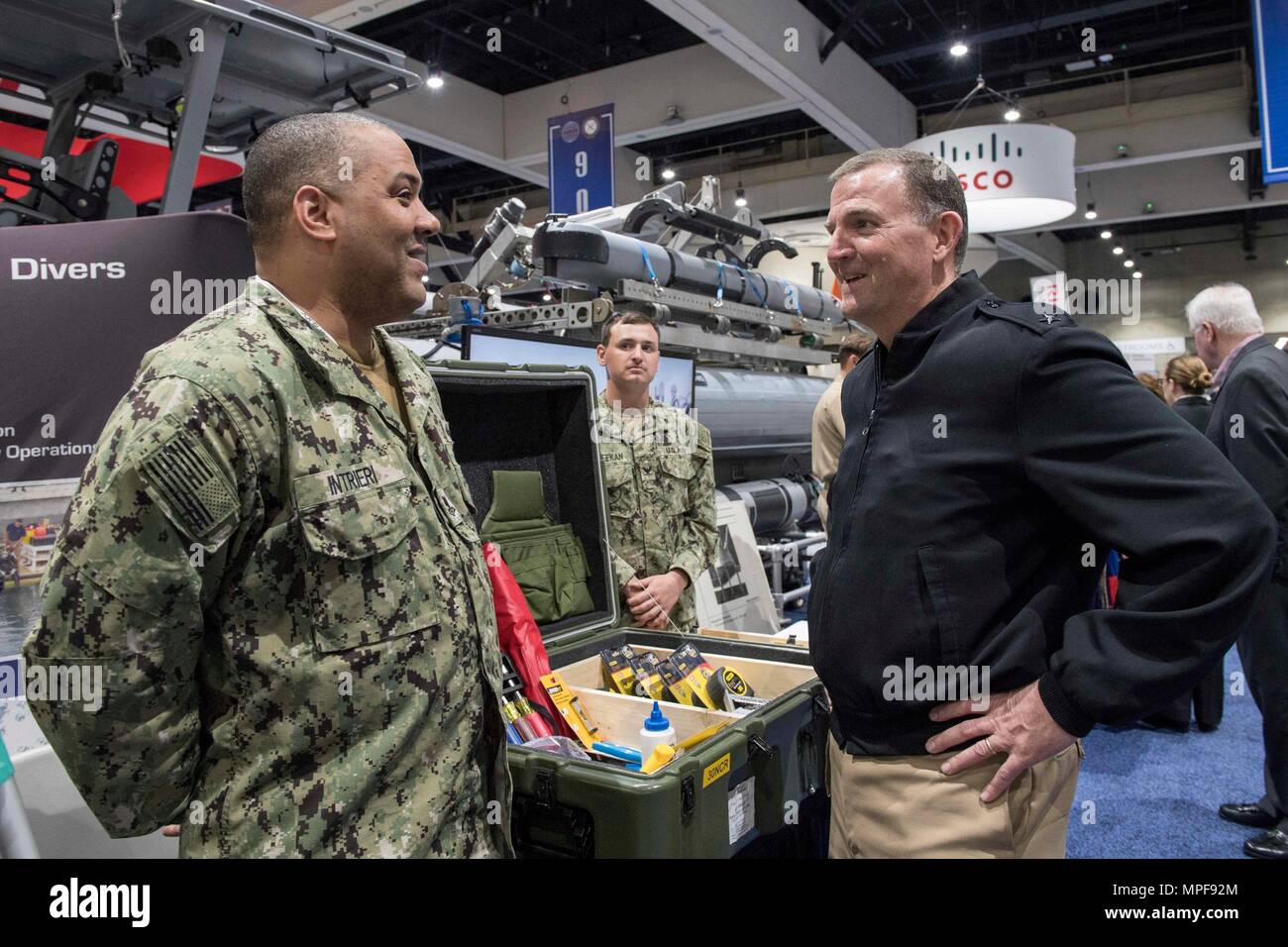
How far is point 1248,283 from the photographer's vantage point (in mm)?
17281

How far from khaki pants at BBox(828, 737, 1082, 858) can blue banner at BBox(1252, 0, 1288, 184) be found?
5.39 m

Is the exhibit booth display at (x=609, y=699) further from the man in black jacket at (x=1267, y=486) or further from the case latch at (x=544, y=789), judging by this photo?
the man in black jacket at (x=1267, y=486)

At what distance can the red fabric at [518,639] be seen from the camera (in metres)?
1.91

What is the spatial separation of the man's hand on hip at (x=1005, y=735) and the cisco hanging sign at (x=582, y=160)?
23.5 feet

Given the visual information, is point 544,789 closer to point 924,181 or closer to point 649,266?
point 924,181

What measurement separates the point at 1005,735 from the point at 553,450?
1.48 meters

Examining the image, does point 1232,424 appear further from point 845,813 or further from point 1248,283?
point 1248,283

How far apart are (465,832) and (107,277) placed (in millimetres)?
1452

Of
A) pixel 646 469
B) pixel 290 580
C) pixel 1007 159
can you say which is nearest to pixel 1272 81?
pixel 1007 159

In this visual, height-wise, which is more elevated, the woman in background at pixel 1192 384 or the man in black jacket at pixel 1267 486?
the woman in background at pixel 1192 384

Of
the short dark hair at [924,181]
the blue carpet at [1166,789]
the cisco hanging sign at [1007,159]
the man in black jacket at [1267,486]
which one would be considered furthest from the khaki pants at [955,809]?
the cisco hanging sign at [1007,159]

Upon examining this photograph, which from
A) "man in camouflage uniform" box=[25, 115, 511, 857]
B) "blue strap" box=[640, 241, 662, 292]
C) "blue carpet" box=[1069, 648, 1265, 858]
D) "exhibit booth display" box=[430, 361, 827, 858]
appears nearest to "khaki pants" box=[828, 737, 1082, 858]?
"exhibit booth display" box=[430, 361, 827, 858]

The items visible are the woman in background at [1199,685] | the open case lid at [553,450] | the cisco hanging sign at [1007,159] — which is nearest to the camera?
the open case lid at [553,450]

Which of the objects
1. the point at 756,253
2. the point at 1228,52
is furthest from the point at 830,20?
the point at 1228,52
